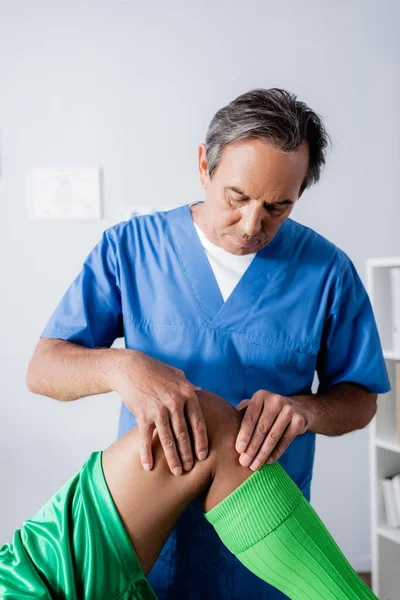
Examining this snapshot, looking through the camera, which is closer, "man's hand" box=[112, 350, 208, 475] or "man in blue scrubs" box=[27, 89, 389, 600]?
"man's hand" box=[112, 350, 208, 475]

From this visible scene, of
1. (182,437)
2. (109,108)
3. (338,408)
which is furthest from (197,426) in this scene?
(109,108)

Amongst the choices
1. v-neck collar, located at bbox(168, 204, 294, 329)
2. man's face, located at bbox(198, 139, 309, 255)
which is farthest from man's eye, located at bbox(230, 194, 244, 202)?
v-neck collar, located at bbox(168, 204, 294, 329)

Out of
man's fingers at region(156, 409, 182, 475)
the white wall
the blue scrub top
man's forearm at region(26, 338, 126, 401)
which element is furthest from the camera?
the white wall

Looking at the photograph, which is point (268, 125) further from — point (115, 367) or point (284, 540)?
point (284, 540)

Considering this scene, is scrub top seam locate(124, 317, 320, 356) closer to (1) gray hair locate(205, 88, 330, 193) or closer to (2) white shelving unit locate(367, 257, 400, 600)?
(1) gray hair locate(205, 88, 330, 193)

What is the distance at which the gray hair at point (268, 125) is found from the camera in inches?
42.3

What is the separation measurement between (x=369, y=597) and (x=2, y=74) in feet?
6.94

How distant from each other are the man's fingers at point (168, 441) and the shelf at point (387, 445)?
147cm

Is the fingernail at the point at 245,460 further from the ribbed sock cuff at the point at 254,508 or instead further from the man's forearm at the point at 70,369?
the man's forearm at the point at 70,369

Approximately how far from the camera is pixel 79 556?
92cm

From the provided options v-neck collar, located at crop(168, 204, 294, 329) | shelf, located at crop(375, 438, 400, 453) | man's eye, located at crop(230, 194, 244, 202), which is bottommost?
shelf, located at crop(375, 438, 400, 453)

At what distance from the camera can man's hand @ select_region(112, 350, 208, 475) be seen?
35.3 inches

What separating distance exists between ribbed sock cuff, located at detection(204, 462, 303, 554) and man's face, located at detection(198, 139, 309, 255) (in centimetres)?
42


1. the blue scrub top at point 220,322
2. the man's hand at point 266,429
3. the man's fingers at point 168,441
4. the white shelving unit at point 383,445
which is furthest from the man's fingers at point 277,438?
the white shelving unit at point 383,445
